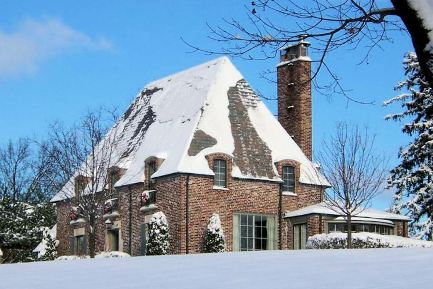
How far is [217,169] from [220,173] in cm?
21

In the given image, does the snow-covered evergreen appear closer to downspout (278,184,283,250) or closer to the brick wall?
the brick wall

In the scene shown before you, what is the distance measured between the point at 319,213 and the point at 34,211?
20082 millimetres

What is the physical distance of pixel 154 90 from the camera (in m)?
42.1

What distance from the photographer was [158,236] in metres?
32.1

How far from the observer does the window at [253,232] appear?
33.5 m

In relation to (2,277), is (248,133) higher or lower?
higher

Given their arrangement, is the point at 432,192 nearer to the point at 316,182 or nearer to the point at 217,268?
the point at 316,182

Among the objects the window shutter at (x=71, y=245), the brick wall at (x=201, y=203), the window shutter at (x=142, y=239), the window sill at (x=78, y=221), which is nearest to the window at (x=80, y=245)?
the window shutter at (x=71, y=245)

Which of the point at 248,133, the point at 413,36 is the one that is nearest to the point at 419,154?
the point at 248,133

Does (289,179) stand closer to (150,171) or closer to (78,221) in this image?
(150,171)

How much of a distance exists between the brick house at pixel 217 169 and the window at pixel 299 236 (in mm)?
49

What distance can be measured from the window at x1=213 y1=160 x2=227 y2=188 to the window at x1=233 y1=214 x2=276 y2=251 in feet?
4.69

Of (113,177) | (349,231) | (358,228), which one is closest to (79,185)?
(113,177)

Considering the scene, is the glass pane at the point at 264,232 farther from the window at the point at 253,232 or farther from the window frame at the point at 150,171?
the window frame at the point at 150,171
